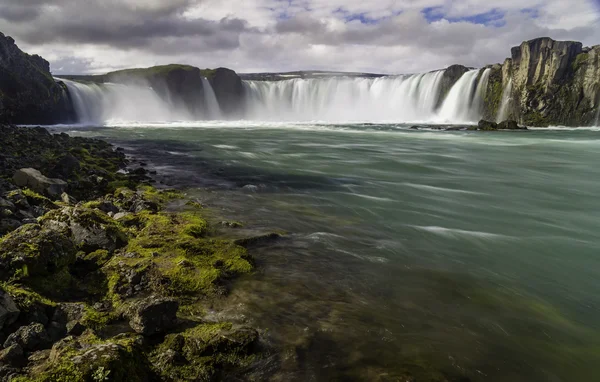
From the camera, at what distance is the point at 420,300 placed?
23.5 feet

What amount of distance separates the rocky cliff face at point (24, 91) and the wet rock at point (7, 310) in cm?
5637

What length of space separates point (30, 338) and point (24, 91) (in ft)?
216

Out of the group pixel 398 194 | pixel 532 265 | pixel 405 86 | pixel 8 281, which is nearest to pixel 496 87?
pixel 405 86

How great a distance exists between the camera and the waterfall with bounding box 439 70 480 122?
79.2m

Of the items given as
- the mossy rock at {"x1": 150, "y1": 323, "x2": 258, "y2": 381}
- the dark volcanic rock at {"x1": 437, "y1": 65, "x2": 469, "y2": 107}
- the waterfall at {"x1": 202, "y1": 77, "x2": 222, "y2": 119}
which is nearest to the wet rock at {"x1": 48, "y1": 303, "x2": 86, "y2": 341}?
the mossy rock at {"x1": 150, "y1": 323, "x2": 258, "y2": 381}

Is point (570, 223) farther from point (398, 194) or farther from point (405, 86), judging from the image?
point (405, 86)

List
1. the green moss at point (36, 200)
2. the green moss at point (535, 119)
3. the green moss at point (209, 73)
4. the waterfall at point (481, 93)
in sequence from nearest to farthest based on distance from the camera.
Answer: the green moss at point (36, 200) < the green moss at point (535, 119) < the waterfall at point (481, 93) < the green moss at point (209, 73)

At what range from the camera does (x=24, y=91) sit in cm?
5588

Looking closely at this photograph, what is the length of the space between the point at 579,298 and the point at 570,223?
671 cm

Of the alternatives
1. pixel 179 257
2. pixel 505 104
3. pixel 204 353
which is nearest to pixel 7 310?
pixel 204 353

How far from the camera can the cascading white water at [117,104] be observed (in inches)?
2785

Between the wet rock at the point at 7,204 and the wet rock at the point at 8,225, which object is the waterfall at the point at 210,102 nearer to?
the wet rock at the point at 7,204

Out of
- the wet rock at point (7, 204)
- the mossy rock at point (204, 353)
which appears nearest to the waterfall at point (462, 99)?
the wet rock at point (7, 204)

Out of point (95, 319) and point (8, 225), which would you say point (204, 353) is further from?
point (8, 225)
